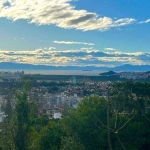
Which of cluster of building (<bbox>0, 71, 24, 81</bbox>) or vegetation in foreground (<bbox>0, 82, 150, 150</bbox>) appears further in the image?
cluster of building (<bbox>0, 71, 24, 81</bbox>)

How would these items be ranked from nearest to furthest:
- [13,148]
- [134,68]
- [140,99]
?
[13,148] → [140,99] → [134,68]

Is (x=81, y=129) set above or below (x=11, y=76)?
below

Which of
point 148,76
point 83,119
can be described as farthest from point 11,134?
point 148,76

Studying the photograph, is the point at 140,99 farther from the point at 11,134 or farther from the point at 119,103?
the point at 11,134

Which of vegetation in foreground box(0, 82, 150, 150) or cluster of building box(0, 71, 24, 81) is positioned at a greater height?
cluster of building box(0, 71, 24, 81)

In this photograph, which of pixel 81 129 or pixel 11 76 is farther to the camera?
pixel 11 76

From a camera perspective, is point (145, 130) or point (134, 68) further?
point (134, 68)

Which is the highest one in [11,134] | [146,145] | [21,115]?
[21,115]

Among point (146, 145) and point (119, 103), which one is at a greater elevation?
point (119, 103)

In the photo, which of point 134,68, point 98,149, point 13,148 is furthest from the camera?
point 134,68

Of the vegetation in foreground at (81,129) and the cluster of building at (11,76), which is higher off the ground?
the cluster of building at (11,76)

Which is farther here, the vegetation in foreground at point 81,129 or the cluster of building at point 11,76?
the cluster of building at point 11,76
